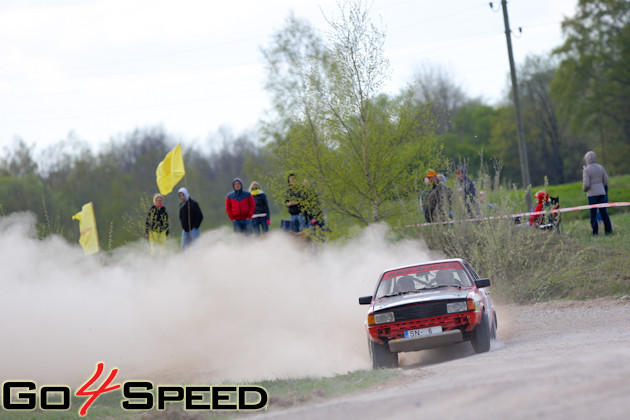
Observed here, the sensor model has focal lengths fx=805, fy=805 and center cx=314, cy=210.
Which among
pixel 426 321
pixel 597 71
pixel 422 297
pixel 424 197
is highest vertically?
pixel 597 71

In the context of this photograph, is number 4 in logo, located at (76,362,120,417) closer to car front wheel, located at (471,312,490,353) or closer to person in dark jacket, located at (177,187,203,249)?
car front wheel, located at (471,312,490,353)

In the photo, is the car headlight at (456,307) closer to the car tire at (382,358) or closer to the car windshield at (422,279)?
the car windshield at (422,279)

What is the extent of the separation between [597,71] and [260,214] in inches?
1454

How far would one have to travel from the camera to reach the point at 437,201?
18359 millimetres

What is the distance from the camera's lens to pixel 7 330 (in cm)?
1445

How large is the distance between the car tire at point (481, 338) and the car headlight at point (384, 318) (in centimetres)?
119

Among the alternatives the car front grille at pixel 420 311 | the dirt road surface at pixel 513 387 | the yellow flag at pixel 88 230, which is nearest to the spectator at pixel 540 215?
the dirt road surface at pixel 513 387

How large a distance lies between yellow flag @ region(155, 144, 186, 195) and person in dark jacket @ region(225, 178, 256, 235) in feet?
7.24

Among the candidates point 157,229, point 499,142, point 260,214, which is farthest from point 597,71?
point 157,229

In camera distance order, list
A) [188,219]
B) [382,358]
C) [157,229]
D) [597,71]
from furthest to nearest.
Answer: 1. [597,71]
2. [188,219]
3. [157,229]
4. [382,358]

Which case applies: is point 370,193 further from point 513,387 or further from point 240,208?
point 513,387

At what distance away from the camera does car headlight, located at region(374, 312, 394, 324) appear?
11547 mm

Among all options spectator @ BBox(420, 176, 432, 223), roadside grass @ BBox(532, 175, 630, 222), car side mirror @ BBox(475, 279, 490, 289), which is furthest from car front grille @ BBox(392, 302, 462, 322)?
roadside grass @ BBox(532, 175, 630, 222)

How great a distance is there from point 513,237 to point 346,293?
12.6ft
